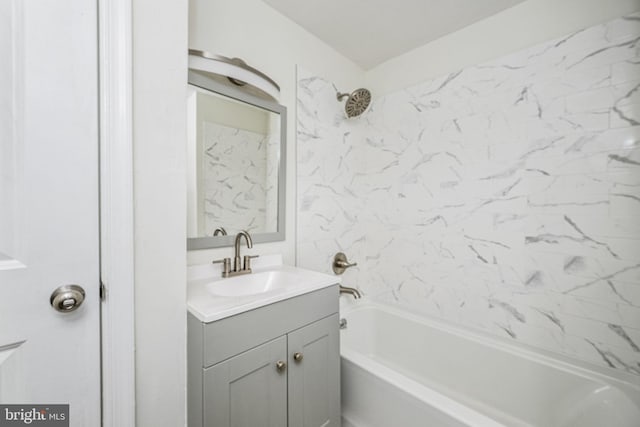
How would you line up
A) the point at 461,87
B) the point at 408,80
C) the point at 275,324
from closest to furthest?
the point at 275,324, the point at 461,87, the point at 408,80

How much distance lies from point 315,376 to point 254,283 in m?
0.52

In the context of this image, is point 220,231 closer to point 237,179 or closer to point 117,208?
point 237,179

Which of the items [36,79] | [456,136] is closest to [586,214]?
[456,136]

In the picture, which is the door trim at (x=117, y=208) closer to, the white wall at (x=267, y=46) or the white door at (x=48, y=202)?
the white door at (x=48, y=202)

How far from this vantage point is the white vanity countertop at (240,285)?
0.86 meters

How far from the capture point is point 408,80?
1.90 m

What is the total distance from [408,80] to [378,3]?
23.0 inches

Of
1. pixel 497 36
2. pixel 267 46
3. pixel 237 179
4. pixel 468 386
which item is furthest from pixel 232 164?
pixel 468 386

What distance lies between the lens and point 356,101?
1793 mm

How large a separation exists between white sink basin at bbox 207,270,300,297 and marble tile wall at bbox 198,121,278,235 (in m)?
0.27

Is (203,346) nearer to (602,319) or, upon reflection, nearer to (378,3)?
(602,319)

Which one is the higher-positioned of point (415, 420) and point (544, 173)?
point (544, 173)

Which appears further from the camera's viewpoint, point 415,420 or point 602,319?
point 602,319

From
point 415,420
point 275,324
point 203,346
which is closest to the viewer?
point 203,346
